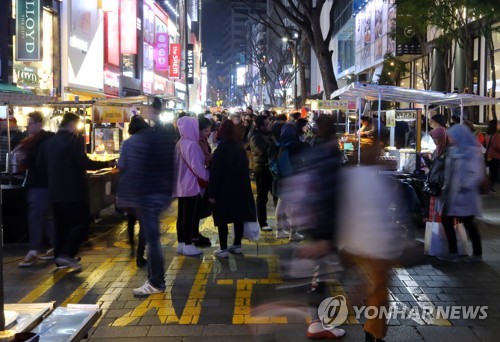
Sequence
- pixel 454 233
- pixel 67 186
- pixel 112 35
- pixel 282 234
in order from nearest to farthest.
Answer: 1. pixel 67 186
2. pixel 454 233
3. pixel 282 234
4. pixel 112 35

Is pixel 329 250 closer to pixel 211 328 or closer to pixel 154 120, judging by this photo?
pixel 211 328

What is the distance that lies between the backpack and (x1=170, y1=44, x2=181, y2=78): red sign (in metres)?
42.7

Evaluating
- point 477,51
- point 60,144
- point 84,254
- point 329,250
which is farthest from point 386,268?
point 477,51

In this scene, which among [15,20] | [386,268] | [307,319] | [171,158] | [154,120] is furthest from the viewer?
[15,20]

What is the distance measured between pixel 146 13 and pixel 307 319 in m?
38.0

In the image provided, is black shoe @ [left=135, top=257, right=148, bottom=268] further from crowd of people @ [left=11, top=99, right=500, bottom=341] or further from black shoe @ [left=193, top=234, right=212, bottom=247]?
black shoe @ [left=193, top=234, right=212, bottom=247]

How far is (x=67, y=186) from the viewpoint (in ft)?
21.5

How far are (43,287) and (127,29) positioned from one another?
84.3 feet

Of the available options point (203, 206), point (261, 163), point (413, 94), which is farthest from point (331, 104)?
point (203, 206)

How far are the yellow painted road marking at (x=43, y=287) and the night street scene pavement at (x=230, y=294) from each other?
0.4 inches

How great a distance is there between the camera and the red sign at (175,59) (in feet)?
163

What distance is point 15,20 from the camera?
15938 millimetres

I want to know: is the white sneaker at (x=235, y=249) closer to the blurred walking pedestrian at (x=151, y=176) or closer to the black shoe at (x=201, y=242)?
the black shoe at (x=201, y=242)

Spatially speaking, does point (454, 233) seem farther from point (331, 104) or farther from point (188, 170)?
point (331, 104)
